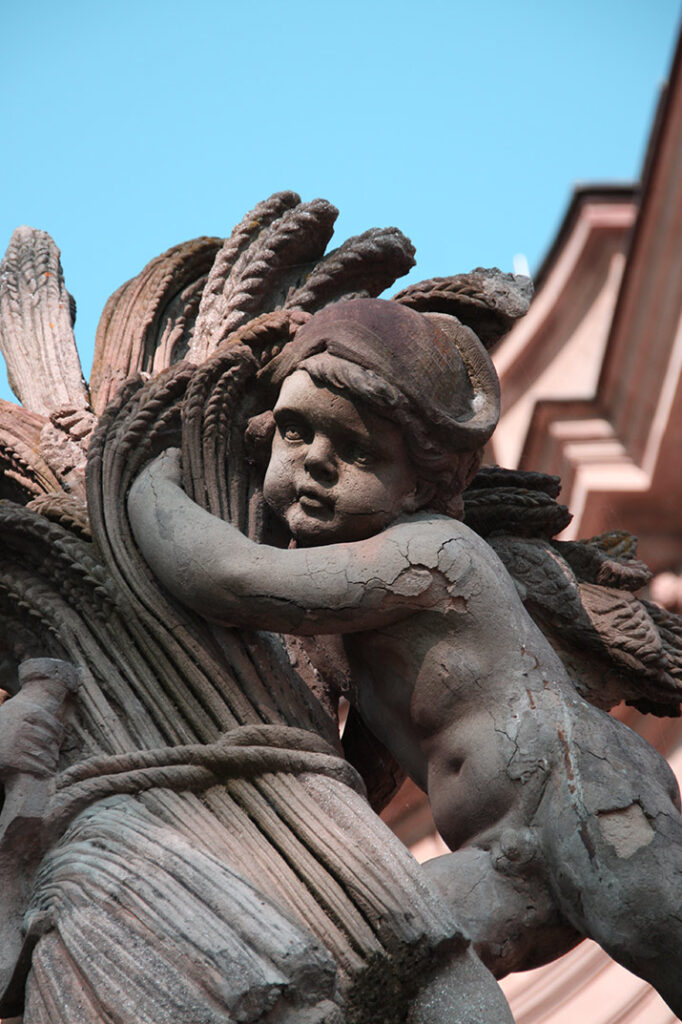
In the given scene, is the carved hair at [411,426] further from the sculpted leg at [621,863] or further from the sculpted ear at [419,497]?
the sculpted leg at [621,863]

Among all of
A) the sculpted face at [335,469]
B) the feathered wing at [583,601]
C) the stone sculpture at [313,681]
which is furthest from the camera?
the feathered wing at [583,601]

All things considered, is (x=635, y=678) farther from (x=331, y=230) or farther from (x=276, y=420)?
(x=331, y=230)

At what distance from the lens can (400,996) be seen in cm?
336

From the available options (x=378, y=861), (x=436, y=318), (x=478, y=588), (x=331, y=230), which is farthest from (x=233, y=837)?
(x=331, y=230)

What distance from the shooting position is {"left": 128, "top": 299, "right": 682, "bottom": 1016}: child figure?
3.60 meters

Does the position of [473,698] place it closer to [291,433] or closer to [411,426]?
[411,426]

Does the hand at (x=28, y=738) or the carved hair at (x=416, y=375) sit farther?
the carved hair at (x=416, y=375)

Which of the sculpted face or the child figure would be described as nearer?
the child figure

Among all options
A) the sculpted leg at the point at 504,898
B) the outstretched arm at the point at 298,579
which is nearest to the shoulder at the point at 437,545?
the outstretched arm at the point at 298,579

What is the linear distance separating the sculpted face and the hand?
0.76 m

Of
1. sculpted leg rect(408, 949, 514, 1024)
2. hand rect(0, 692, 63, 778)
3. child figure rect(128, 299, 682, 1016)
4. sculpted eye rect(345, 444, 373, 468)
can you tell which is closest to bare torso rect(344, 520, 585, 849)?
child figure rect(128, 299, 682, 1016)

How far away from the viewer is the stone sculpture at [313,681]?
3.31 m

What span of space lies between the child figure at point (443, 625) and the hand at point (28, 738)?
44 centimetres

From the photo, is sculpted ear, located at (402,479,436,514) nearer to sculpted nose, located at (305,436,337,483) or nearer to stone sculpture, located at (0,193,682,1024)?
stone sculpture, located at (0,193,682,1024)
